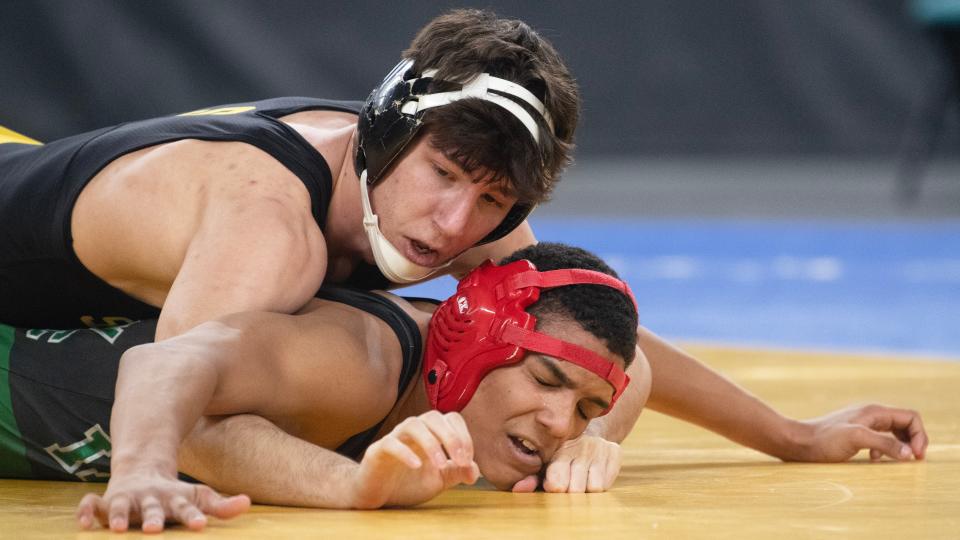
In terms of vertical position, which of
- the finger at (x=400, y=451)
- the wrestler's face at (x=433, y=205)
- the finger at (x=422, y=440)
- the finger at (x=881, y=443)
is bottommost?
the finger at (x=400, y=451)

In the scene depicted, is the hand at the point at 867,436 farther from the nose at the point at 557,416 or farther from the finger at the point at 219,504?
the finger at the point at 219,504

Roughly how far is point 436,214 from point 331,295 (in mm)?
303

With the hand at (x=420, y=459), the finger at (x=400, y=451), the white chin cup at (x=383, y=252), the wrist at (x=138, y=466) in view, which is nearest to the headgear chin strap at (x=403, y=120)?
the white chin cup at (x=383, y=252)

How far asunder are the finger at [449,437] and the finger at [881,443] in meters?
1.61

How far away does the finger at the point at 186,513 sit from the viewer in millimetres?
2430

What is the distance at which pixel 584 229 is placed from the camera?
11656 mm

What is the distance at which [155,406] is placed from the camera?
262cm

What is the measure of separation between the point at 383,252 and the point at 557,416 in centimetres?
64

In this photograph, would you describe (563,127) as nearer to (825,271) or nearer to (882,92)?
(825,271)

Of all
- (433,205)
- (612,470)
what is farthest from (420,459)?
(433,205)

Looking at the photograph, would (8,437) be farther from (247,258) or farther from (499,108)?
(499,108)

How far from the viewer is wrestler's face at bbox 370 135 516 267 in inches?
134

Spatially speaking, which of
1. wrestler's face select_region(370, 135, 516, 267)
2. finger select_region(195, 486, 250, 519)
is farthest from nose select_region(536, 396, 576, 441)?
finger select_region(195, 486, 250, 519)

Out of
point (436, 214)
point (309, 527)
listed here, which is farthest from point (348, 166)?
point (309, 527)
